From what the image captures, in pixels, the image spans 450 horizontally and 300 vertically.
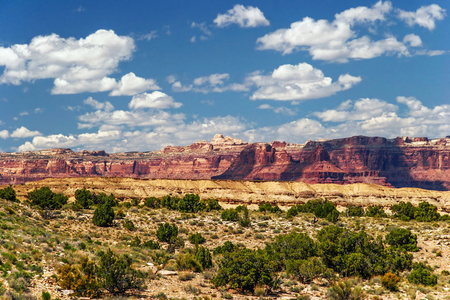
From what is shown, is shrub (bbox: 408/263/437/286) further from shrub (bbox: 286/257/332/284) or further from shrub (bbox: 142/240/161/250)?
shrub (bbox: 142/240/161/250)

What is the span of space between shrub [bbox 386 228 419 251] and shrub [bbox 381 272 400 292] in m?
12.9

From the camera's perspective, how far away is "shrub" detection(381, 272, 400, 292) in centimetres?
3234

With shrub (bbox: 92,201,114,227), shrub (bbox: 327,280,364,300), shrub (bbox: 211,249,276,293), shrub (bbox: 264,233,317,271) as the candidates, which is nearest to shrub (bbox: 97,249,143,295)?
shrub (bbox: 211,249,276,293)

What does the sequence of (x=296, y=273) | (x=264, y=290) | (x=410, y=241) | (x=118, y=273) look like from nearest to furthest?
(x=118, y=273), (x=264, y=290), (x=296, y=273), (x=410, y=241)

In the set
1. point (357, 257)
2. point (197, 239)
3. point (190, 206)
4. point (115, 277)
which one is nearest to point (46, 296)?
point (115, 277)

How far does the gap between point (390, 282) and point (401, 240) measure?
596 inches

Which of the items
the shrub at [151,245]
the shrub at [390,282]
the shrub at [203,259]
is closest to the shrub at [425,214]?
the shrub at [390,282]

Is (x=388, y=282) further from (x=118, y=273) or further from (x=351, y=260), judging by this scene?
(x=118, y=273)

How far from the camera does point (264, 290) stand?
30562 mm

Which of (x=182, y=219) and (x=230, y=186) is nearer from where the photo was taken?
(x=182, y=219)

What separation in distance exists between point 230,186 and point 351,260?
105 m

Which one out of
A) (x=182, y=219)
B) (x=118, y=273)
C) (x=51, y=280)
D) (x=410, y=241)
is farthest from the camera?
(x=182, y=219)

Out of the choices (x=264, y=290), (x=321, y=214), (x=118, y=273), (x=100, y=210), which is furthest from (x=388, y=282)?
(x=321, y=214)

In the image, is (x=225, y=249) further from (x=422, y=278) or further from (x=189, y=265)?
(x=422, y=278)
